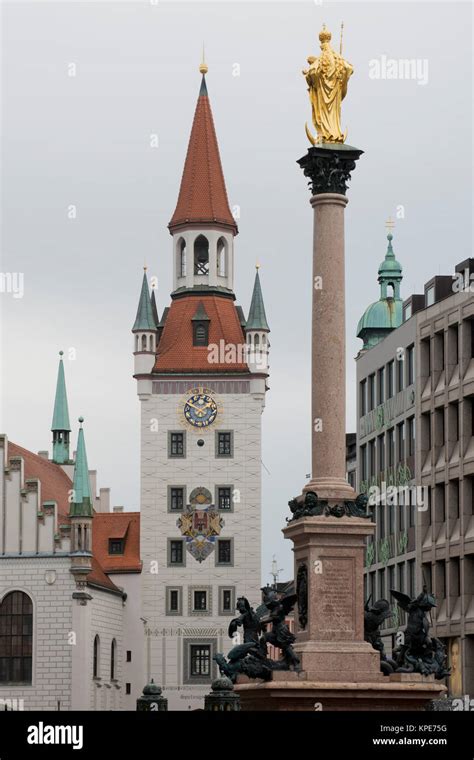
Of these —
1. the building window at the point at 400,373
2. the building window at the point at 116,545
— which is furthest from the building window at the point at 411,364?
the building window at the point at 116,545

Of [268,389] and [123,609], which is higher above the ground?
[268,389]

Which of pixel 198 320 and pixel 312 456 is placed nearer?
pixel 312 456

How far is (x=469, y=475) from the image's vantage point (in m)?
63.4

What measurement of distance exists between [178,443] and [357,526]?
7215 cm

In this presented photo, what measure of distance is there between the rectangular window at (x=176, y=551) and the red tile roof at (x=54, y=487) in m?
3.67

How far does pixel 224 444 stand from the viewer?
11281 centimetres

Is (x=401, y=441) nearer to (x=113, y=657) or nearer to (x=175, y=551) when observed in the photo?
(x=113, y=657)

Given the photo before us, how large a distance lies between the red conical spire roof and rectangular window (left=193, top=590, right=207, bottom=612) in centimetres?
2217

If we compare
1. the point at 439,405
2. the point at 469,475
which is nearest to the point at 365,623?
the point at 469,475

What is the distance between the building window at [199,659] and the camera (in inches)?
4350

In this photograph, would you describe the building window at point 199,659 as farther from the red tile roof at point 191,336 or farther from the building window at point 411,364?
the building window at point 411,364

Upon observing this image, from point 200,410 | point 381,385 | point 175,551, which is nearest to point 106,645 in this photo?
point 175,551
